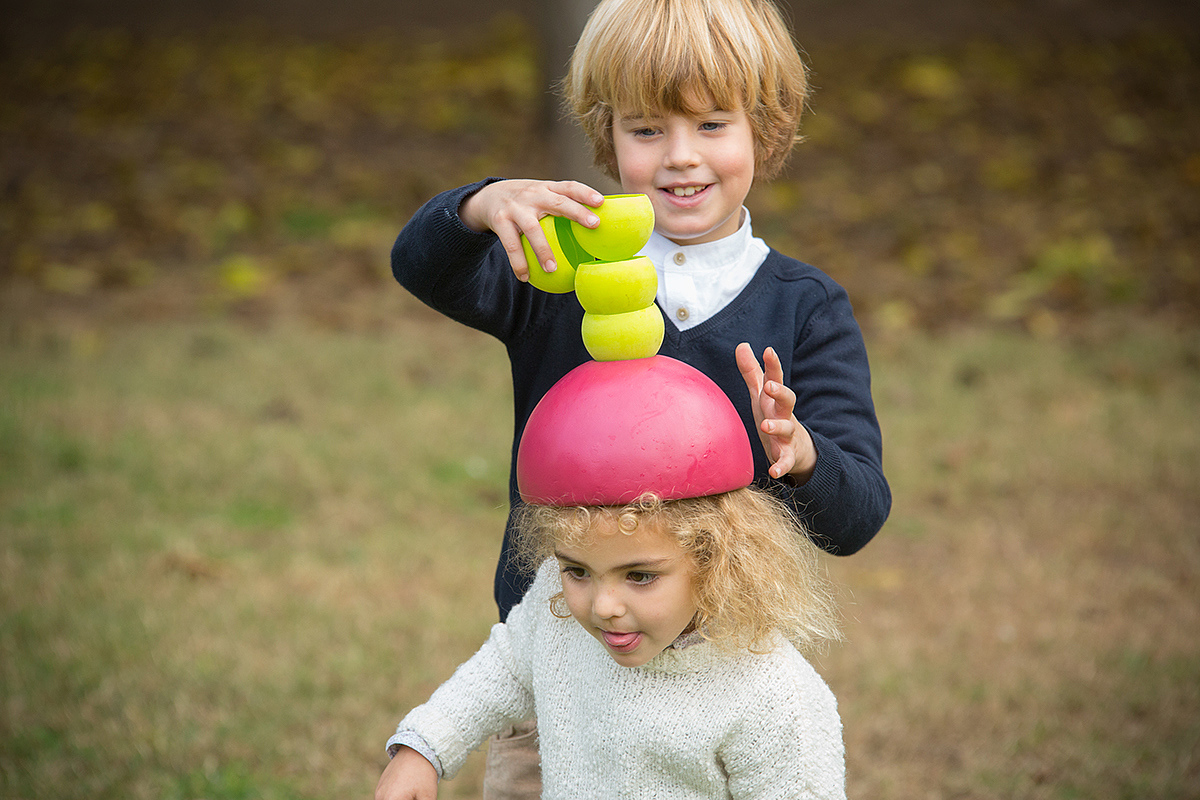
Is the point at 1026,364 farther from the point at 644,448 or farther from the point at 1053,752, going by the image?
the point at 644,448

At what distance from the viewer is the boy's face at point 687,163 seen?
1.96m

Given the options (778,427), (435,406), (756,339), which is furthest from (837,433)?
(435,406)

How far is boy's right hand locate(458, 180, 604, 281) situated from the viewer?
5.50 feet

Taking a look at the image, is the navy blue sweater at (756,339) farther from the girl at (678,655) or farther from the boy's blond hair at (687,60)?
the boy's blond hair at (687,60)

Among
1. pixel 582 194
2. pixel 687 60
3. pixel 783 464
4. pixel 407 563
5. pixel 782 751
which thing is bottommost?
pixel 407 563

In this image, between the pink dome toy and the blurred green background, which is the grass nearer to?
the blurred green background

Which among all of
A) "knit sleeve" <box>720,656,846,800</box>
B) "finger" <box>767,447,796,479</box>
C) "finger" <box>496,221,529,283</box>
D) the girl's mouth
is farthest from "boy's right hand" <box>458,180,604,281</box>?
"knit sleeve" <box>720,656,846,800</box>

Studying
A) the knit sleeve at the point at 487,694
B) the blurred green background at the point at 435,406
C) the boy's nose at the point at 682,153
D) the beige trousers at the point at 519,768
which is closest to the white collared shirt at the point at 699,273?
the boy's nose at the point at 682,153

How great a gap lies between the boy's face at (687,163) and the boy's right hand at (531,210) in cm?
29

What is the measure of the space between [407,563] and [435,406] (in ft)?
4.83

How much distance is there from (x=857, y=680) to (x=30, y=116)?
925cm

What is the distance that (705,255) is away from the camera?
2.08 meters

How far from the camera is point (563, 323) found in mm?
2109

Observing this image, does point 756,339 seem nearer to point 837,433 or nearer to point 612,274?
point 837,433
